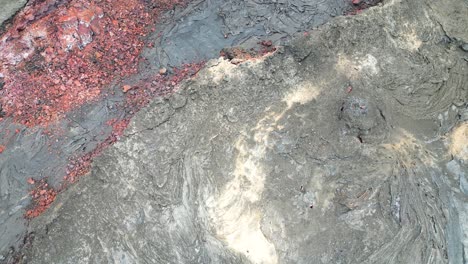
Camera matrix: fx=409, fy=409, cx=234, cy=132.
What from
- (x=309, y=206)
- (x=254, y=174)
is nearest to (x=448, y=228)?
(x=309, y=206)

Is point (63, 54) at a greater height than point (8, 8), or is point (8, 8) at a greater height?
point (8, 8)

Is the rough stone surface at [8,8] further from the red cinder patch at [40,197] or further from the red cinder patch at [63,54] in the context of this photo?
the red cinder patch at [40,197]

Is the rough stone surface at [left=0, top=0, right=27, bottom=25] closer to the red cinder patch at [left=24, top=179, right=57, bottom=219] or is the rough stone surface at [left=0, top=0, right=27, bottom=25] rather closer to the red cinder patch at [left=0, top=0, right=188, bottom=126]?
the red cinder patch at [left=0, top=0, right=188, bottom=126]

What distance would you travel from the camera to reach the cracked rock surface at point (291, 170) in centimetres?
412

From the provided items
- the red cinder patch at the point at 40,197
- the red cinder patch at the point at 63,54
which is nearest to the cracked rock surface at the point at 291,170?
the red cinder patch at the point at 40,197

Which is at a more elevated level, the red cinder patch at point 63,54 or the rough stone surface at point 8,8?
the rough stone surface at point 8,8

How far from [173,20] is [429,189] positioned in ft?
12.3

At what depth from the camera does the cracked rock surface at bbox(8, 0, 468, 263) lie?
4.12 metres

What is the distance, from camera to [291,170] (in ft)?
14.5

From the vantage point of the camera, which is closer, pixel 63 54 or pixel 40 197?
pixel 40 197

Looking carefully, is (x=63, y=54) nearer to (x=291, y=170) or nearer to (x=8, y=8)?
(x=8, y=8)

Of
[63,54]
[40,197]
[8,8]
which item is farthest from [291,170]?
[8,8]

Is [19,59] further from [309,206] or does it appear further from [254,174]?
[309,206]

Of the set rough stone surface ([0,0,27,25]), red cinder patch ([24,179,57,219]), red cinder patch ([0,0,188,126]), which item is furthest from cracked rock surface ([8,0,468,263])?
rough stone surface ([0,0,27,25])
